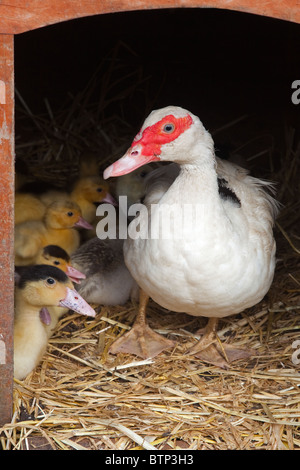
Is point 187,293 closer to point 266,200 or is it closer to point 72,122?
point 266,200

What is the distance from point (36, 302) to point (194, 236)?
3.10 feet

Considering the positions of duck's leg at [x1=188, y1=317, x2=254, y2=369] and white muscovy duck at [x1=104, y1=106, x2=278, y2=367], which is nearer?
white muscovy duck at [x1=104, y1=106, x2=278, y2=367]

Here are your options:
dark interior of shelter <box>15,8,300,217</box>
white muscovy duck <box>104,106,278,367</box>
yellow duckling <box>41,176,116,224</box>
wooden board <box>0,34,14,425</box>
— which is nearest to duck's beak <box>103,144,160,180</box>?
white muscovy duck <box>104,106,278,367</box>

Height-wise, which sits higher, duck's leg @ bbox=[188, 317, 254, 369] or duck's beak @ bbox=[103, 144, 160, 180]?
duck's beak @ bbox=[103, 144, 160, 180]

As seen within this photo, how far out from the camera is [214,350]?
3805 mm

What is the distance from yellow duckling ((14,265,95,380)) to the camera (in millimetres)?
3449

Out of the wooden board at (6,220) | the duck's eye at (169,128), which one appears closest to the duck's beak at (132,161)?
the duck's eye at (169,128)

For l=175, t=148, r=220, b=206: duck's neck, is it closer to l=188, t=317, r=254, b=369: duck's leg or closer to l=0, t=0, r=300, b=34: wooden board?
l=0, t=0, r=300, b=34: wooden board

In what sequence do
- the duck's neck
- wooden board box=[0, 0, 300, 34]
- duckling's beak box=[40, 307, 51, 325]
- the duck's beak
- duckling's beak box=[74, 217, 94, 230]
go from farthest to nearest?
1. duckling's beak box=[74, 217, 94, 230]
2. duckling's beak box=[40, 307, 51, 325]
3. the duck's neck
4. the duck's beak
5. wooden board box=[0, 0, 300, 34]

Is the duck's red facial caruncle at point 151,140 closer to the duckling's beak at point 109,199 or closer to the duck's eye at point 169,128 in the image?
the duck's eye at point 169,128

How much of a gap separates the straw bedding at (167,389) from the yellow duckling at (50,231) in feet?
1.49

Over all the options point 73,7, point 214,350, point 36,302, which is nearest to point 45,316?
point 36,302

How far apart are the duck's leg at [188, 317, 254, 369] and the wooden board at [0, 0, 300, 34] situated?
181cm
